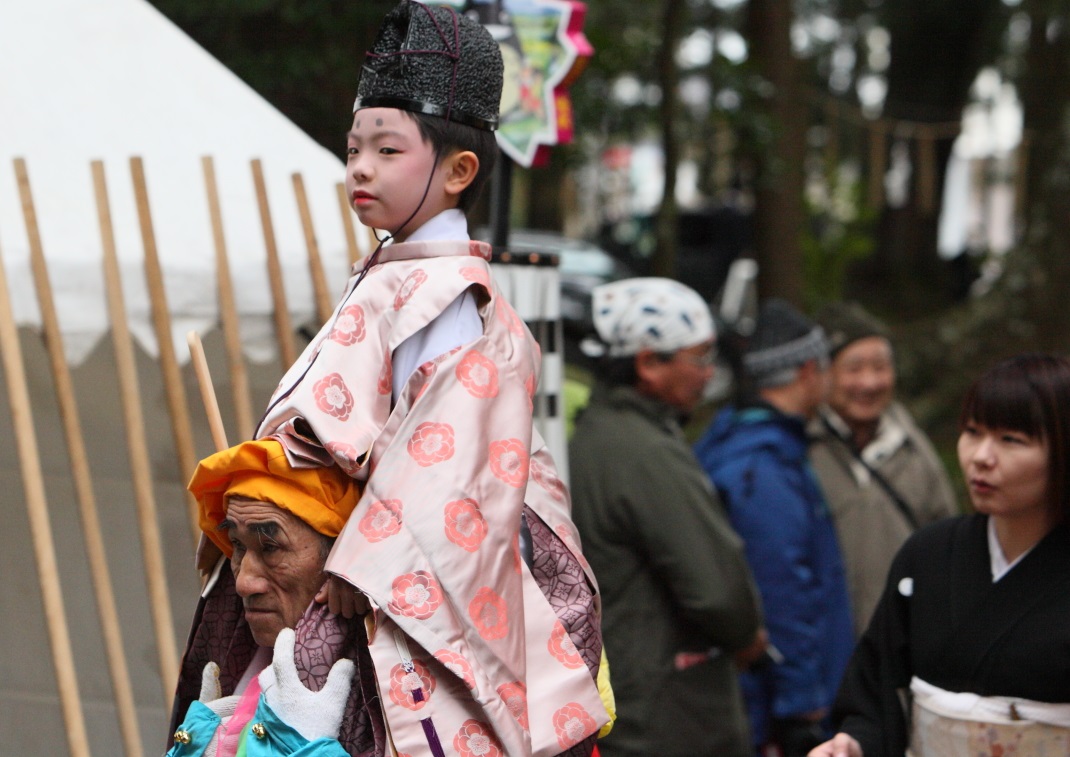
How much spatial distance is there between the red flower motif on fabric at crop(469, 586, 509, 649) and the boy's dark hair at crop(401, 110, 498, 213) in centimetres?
65

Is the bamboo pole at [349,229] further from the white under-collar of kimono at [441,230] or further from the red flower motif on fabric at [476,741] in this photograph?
the red flower motif on fabric at [476,741]

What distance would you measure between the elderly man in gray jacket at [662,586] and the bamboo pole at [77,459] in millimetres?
1275

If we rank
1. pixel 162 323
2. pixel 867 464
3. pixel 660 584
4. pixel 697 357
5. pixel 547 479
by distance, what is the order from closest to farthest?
pixel 547 479
pixel 162 323
pixel 660 584
pixel 697 357
pixel 867 464

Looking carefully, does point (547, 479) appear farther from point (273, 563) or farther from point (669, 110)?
point (669, 110)

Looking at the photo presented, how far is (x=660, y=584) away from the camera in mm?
3598

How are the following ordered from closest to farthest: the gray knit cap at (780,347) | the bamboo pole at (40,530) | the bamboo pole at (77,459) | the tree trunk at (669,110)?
the bamboo pole at (40,530) < the bamboo pole at (77,459) < the gray knit cap at (780,347) < the tree trunk at (669,110)

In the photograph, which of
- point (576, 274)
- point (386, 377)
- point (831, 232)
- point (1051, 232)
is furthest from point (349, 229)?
point (831, 232)

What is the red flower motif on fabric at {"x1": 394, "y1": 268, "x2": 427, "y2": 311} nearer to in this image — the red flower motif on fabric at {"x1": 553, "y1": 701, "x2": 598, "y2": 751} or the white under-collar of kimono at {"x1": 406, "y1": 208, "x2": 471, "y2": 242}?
the white under-collar of kimono at {"x1": 406, "y1": 208, "x2": 471, "y2": 242}

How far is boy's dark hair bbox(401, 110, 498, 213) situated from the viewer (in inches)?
77.7

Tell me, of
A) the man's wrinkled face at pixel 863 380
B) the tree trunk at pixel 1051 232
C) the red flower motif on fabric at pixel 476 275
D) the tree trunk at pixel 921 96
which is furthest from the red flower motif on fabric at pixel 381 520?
the tree trunk at pixel 921 96

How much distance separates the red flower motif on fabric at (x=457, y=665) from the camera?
1764 mm

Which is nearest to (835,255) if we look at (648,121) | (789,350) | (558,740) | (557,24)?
(648,121)

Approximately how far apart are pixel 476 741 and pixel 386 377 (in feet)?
1.80

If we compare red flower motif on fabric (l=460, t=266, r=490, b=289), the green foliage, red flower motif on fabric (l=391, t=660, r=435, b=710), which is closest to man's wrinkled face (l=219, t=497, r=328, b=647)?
red flower motif on fabric (l=391, t=660, r=435, b=710)
